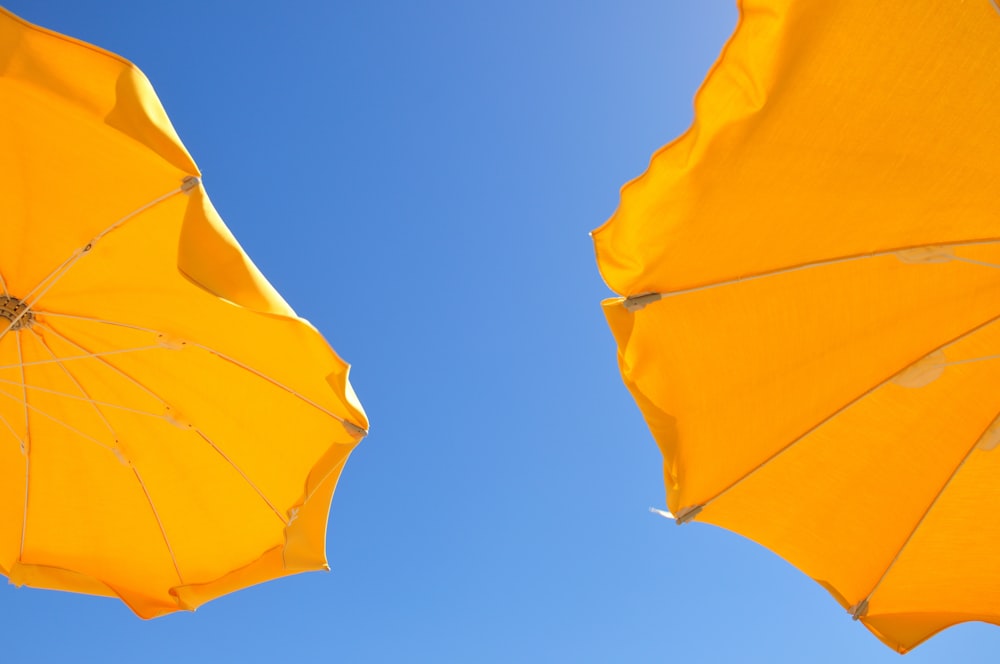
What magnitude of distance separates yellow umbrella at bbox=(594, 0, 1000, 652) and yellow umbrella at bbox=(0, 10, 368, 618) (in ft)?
5.59

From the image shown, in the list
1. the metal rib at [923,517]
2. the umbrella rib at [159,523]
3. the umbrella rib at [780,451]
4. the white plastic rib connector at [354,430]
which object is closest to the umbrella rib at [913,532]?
the metal rib at [923,517]

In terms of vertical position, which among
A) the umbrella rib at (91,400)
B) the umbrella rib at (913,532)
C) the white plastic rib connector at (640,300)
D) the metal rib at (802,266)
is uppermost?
the umbrella rib at (91,400)

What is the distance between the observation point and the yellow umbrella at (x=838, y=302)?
277 centimetres

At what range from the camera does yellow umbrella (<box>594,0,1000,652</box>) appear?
9.09 feet

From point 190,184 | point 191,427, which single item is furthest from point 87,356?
point 190,184

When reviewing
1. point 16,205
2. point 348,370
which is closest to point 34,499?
point 16,205

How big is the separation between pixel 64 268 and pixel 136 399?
917mm

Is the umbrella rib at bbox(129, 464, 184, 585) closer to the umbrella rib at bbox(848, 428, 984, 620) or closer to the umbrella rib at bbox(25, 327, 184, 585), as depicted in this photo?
the umbrella rib at bbox(25, 327, 184, 585)

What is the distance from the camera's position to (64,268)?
4.04m

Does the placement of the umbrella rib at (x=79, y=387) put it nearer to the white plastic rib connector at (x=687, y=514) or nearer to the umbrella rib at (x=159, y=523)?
the umbrella rib at (x=159, y=523)

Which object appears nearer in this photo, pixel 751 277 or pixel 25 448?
pixel 751 277

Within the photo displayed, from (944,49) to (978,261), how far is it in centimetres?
97

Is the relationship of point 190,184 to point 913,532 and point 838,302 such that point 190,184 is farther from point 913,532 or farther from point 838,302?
point 913,532

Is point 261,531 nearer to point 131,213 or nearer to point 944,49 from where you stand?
point 131,213
